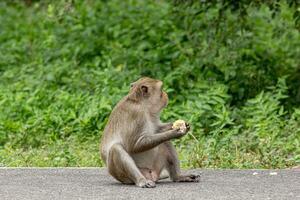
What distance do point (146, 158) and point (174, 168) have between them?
27 centimetres

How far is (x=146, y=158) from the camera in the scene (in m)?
8.98

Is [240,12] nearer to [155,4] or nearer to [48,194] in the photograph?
[155,4]

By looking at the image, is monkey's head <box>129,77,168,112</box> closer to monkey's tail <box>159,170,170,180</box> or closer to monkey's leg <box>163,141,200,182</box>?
monkey's leg <box>163,141,200,182</box>

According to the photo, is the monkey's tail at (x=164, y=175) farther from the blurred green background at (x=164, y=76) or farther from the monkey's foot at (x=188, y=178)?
the blurred green background at (x=164, y=76)

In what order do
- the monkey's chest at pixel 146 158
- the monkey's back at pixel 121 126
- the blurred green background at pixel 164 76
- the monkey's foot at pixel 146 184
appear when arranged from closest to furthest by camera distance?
the monkey's foot at pixel 146 184
the monkey's back at pixel 121 126
the monkey's chest at pixel 146 158
the blurred green background at pixel 164 76

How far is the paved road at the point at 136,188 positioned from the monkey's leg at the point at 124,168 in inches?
3.0

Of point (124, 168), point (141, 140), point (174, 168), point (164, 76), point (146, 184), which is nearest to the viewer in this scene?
point (146, 184)

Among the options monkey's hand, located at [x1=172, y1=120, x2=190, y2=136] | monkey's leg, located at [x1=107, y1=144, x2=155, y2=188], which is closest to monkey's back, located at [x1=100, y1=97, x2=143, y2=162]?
monkey's leg, located at [x1=107, y1=144, x2=155, y2=188]

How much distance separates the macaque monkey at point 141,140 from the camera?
8719mm

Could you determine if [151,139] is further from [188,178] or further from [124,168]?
[188,178]

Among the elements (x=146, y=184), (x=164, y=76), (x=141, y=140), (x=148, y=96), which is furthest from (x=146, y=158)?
(x=164, y=76)

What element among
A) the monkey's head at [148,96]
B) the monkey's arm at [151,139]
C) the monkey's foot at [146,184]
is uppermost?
the monkey's head at [148,96]

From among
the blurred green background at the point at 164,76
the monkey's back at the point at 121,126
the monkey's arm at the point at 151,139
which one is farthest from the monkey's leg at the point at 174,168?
the blurred green background at the point at 164,76

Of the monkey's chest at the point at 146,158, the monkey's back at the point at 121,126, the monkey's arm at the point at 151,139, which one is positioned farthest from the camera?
the monkey's chest at the point at 146,158
